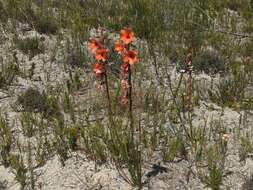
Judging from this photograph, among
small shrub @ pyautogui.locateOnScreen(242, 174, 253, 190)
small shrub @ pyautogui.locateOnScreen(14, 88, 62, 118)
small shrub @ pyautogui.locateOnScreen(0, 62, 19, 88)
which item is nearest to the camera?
small shrub @ pyautogui.locateOnScreen(242, 174, 253, 190)

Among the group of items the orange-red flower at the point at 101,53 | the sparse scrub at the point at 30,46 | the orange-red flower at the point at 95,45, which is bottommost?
the sparse scrub at the point at 30,46

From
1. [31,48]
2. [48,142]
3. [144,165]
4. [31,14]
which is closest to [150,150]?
[144,165]

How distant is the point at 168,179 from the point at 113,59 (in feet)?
8.59

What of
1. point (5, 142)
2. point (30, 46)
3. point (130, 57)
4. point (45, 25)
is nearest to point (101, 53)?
point (130, 57)

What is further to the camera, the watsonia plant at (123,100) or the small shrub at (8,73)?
the small shrub at (8,73)

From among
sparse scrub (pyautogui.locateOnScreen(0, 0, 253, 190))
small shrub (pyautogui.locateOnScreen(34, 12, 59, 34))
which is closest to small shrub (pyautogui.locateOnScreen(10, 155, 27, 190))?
sparse scrub (pyautogui.locateOnScreen(0, 0, 253, 190))

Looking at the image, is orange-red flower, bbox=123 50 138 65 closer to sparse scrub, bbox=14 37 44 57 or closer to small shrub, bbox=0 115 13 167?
small shrub, bbox=0 115 13 167

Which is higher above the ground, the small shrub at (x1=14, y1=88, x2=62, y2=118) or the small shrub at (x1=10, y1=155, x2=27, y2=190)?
the small shrub at (x1=14, y1=88, x2=62, y2=118)

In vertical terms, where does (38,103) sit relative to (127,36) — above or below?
below

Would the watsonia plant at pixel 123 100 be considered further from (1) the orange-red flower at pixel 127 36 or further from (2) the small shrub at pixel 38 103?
(2) the small shrub at pixel 38 103

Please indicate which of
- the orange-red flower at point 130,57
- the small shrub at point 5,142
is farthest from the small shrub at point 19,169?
the orange-red flower at point 130,57

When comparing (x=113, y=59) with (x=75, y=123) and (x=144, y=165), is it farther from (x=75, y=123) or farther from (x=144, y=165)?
(x=144, y=165)

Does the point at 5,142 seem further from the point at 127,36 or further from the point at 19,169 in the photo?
the point at 127,36

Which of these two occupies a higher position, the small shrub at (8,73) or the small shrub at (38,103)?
the small shrub at (8,73)
